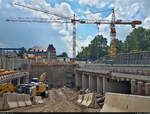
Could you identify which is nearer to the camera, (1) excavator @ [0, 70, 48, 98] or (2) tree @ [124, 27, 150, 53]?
(1) excavator @ [0, 70, 48, 98]

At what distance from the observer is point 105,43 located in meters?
106

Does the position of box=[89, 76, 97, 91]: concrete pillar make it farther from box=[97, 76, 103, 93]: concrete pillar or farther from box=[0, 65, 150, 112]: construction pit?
box=[97, 76, 103, 93]: concrete pillar

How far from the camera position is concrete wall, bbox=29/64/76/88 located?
153ft

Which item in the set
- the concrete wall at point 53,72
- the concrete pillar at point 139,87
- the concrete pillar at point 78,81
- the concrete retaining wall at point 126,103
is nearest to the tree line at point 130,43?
the concrete pillar at point 78,81

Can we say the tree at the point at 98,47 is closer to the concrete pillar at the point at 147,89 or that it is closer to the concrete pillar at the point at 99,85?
the concrete pillar at the point at 99,85

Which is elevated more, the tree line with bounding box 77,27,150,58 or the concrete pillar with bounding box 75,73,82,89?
the tree line with bounding box 77,27,150,58

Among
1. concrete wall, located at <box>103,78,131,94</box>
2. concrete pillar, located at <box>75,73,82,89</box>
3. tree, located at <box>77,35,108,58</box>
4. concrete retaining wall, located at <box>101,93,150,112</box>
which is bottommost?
concrete pillar, located at <box>75,73,82,89</box>

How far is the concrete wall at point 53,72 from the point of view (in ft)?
153

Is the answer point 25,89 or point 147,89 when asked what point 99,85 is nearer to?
point 25,89

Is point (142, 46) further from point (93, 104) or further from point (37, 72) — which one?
point (93, 104)

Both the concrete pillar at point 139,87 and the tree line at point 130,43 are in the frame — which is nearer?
the concrete pillar at point 139,87

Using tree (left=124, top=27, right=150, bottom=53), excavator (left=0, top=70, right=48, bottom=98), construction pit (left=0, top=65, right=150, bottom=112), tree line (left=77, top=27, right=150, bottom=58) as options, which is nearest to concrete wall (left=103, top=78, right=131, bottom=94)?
construction pit (left=0, top=65, right=150, bottom=112)

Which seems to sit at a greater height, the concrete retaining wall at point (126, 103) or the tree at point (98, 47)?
the tree at point (98, 47)

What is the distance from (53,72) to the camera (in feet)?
156
